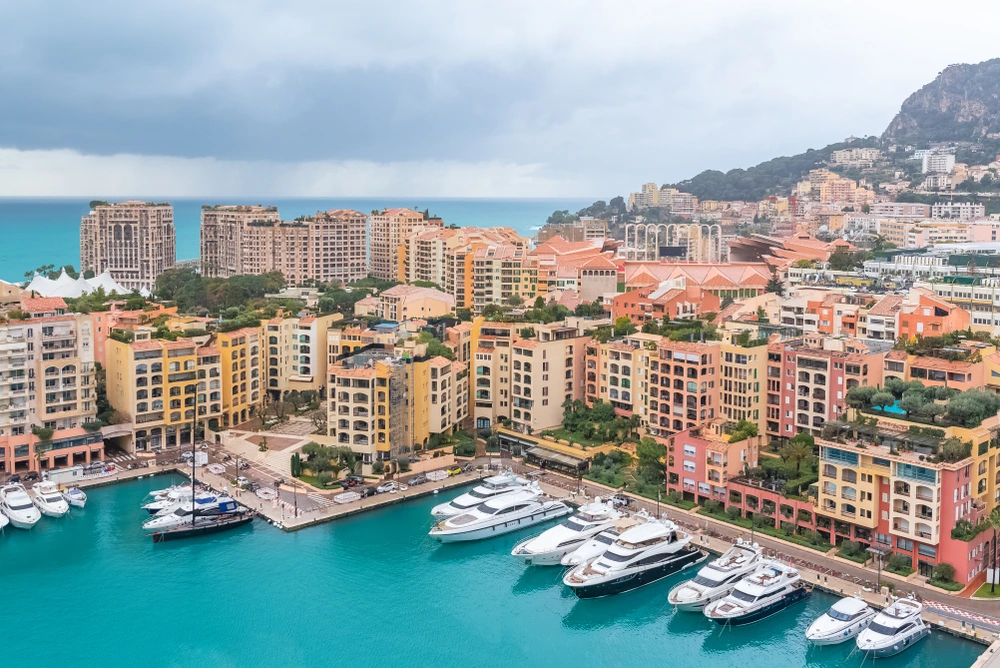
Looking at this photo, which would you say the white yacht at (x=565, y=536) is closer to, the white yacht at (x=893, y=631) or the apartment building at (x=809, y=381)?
the apartment building at (x=809, y=381)

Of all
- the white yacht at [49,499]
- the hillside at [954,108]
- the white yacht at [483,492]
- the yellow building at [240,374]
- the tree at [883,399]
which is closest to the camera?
the tree at [883,399]

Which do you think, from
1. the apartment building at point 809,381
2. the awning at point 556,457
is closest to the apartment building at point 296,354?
the awning at point 556,457

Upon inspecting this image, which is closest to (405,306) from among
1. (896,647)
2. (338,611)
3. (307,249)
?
(307,249)

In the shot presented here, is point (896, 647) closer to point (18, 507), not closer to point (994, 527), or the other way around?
point (994, 527)

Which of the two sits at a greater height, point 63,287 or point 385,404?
point 63,287

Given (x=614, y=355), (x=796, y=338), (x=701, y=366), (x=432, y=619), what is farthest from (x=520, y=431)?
(x=432, y=619)

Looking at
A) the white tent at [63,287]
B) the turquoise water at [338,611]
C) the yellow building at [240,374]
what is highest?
the white tent at [63,287]
